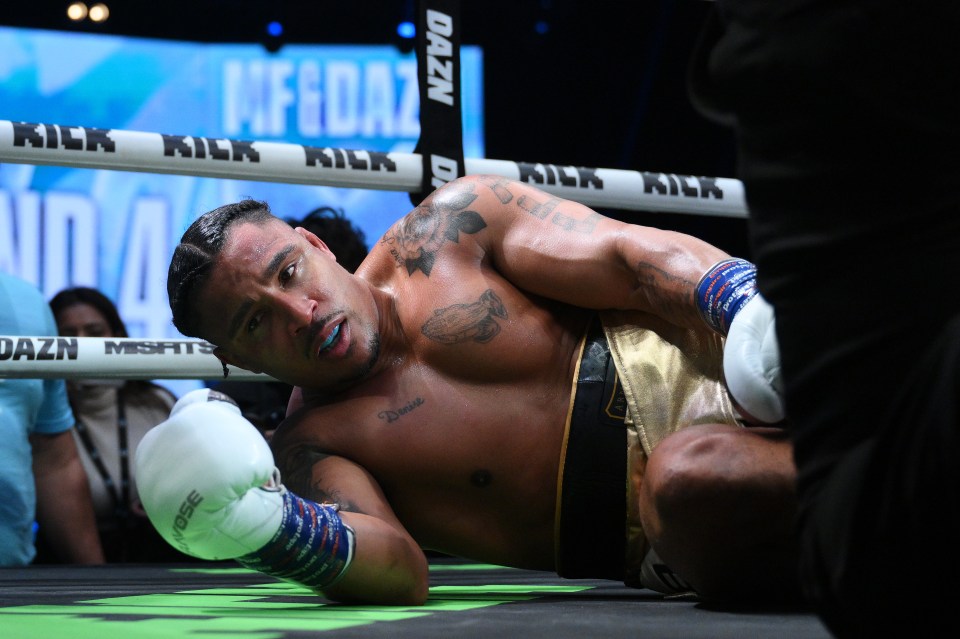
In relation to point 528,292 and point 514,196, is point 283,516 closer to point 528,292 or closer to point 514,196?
point 528,292

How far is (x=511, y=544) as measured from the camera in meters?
1.42

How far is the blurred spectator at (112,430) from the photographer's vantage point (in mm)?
2521

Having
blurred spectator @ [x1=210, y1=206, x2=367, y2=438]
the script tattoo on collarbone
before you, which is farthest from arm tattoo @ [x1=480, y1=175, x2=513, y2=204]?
blurred spectator @ [x1=210, y1=206, x2=367, y2=438]

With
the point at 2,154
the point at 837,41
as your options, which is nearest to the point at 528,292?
the point at 2,154

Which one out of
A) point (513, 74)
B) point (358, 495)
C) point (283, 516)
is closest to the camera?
point (283, 516)

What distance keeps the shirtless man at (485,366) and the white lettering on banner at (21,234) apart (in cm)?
261

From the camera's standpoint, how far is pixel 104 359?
167 centimetres

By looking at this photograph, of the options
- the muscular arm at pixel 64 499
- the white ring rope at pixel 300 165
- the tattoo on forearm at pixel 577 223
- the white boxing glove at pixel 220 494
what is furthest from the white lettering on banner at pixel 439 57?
the muscular arm at pixel 64 499

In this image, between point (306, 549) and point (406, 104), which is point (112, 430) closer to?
point (306, 549)

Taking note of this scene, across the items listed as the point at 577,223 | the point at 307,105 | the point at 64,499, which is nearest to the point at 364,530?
the point at 577,223

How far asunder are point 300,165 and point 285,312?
0.45 meters

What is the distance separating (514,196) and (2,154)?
0.79 m

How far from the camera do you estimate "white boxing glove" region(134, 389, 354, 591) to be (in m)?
1.04

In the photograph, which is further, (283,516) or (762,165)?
(283,516)
